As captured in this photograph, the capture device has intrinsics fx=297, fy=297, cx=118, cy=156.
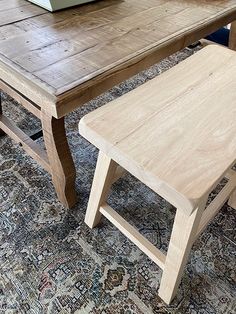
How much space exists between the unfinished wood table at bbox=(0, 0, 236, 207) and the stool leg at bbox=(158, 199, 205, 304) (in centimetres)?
37

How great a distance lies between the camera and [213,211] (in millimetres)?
846

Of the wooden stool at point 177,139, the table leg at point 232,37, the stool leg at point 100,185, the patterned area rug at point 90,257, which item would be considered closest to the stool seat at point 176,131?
the wooden stool at point 177,139

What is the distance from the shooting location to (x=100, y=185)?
33.4 inches

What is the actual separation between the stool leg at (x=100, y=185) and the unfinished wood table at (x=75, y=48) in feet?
0.33

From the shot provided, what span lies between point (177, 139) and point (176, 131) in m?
0.03

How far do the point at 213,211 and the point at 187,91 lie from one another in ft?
1.15

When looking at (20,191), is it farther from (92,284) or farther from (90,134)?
(90,134)

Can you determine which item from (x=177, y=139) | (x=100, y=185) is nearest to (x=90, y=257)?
(x=100, y=185)

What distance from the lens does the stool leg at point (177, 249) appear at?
64cm

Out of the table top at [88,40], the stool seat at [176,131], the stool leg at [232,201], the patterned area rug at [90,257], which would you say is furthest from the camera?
the stool leg at [232,201]

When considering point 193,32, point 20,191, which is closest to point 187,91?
point 193,32

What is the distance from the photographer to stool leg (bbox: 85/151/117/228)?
0.79m

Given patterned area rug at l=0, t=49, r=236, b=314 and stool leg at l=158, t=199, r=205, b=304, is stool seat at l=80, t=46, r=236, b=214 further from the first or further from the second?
Result: patterned area rug at l=0, t=49, r=236, b=314

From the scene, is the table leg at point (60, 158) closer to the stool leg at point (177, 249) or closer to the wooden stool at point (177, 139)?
the wooden stool at point (177, 139)
